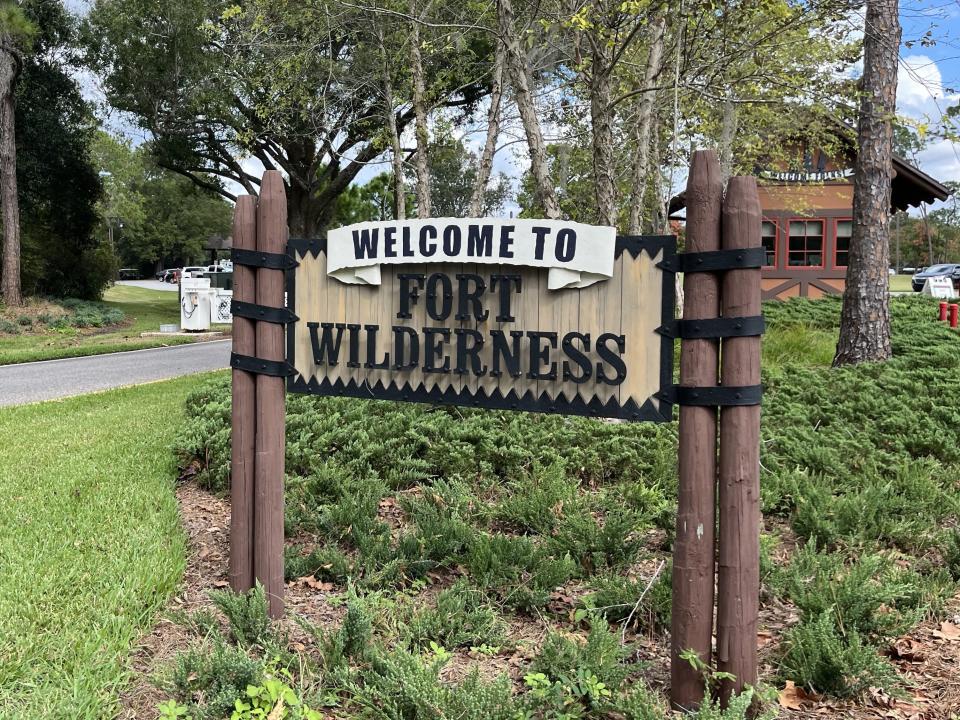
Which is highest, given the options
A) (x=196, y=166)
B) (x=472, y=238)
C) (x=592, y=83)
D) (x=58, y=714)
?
(x=196, y=166)

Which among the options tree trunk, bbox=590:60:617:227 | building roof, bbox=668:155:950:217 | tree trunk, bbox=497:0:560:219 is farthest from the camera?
building roof, bbox=668:155:950:217

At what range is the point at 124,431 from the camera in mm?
6645

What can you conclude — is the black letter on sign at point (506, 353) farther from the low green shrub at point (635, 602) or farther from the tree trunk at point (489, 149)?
the tree trunk at point (489, 149)

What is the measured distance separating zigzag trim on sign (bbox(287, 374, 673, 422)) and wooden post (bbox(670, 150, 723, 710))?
194mm

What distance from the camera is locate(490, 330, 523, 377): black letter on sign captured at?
3115 mm

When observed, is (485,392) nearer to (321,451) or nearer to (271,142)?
(321,451)

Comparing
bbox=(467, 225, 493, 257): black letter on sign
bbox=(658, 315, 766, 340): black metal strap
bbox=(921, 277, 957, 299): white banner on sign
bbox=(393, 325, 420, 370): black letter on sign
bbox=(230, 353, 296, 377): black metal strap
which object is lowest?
bbox=(230, 353, 296, 377): black metal strap

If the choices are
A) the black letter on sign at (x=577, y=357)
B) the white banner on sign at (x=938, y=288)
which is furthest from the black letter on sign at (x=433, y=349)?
the white banner on sign at (x=938, y=288)

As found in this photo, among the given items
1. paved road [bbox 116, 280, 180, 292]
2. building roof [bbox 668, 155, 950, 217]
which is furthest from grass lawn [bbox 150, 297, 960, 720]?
paved road [bbox 116, 280, 180, 292]

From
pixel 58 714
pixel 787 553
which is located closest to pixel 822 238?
pixel 787 553

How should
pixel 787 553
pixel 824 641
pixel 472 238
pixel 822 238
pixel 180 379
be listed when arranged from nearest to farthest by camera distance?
pixel 824 641
pixel 472 238
pixel 787 553
pixel 180 379
pixel 822 238

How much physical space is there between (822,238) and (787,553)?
21702 mm

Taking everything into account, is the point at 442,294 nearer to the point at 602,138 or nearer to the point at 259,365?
the point at 259,365

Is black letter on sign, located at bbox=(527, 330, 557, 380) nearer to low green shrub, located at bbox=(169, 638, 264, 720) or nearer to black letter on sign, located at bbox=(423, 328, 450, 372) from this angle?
black letter on sign, located at bbox=(423, 328, 450, 372)
